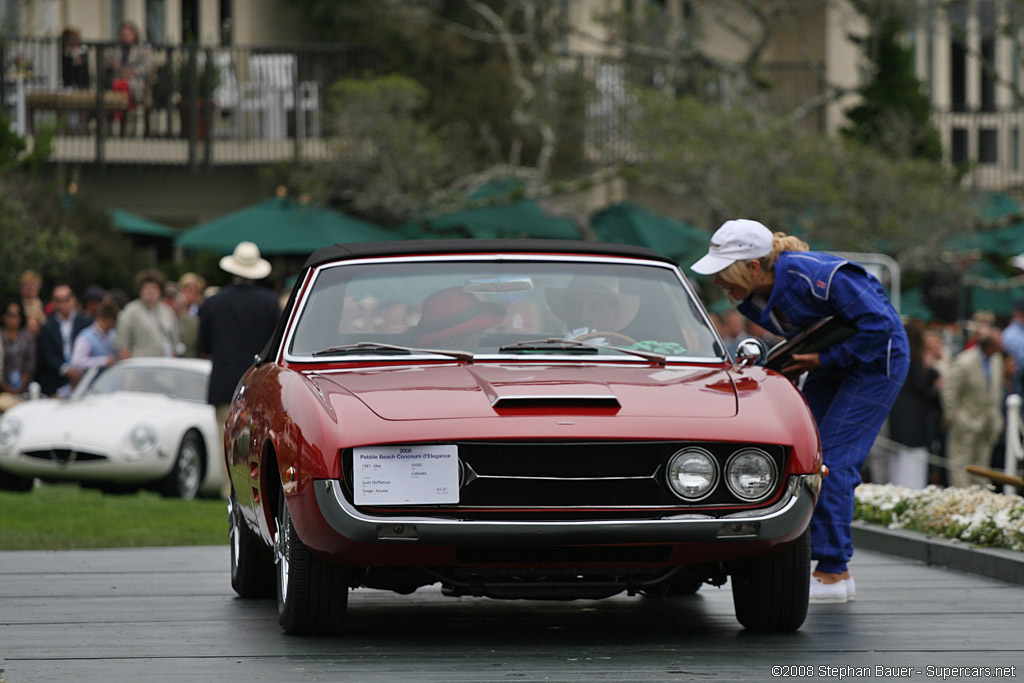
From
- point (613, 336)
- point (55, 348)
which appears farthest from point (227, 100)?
point (613, 336)

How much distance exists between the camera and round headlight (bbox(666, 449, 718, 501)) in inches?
253

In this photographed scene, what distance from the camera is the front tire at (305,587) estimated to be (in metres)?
6.60

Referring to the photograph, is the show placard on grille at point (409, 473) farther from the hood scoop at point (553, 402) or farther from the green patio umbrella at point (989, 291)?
the green patio umbrella at point (989, 291)

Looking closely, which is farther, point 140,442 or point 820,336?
point 140,442

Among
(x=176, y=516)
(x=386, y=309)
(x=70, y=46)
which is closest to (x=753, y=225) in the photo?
(x=386, y=309)

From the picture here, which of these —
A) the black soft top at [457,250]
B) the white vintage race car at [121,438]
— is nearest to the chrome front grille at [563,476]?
the black soft top at [457,250]

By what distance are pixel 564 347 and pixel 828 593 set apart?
1848 mm

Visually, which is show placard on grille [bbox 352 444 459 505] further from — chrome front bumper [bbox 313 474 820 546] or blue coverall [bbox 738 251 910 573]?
blue coverall [bbox 738 251 910 573]

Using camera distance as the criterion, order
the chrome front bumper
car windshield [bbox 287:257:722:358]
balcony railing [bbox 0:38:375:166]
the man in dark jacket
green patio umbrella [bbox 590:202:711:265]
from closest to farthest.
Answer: the chrome front bumper → car windshield [bbox 287:257:722:358] → the man in dark jacket → green patio umbrella [bbox 590:202:711:265] → balcony railing [bbox 0:38:375:166]

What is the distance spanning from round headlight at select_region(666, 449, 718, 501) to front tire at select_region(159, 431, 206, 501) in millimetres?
10521

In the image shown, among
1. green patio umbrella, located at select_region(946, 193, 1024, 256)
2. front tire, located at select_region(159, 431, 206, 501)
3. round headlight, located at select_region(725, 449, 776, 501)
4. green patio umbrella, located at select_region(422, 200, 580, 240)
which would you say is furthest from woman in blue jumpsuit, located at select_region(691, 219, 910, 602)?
green patio umbrella, located at select_region(946, 193, 1024, 256)

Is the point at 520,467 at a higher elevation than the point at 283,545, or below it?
higher

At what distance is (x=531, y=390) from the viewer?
259 inches

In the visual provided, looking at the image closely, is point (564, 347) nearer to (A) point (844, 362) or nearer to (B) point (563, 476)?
(B) point (563, 476)
